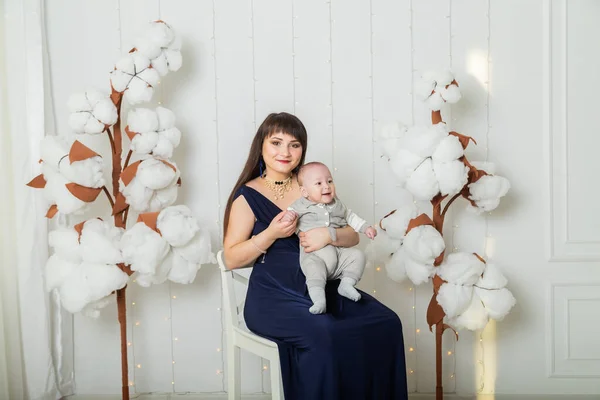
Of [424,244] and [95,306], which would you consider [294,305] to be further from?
[95,306]

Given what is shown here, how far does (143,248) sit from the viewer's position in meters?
2.40

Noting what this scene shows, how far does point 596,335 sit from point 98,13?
2.61 metres

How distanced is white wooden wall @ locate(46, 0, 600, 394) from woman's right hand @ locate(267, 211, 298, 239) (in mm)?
722

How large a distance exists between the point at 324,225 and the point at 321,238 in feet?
0.18

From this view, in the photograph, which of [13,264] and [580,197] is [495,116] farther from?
[13,264]

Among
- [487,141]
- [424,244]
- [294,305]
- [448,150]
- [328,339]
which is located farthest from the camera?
[487,141]

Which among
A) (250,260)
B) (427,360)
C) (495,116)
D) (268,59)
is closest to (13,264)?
(250,260)

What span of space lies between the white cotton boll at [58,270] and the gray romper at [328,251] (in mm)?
859

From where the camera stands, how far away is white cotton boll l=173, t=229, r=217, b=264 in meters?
2.50

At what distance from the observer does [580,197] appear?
2898 mm

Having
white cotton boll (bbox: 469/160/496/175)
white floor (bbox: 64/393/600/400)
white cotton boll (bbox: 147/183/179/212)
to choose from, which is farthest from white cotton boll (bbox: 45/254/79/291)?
white cotton boll (bbox: 469/160/496/175)

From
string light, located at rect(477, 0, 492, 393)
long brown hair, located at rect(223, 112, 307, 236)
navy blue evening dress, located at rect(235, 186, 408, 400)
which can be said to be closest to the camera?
navy blue evening dress, located at rect(235, 186, 408, 400)

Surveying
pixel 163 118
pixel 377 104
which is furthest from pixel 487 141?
pixel 163 118

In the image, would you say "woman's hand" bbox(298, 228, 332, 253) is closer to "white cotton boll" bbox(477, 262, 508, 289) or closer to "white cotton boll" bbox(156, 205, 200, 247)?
"white cotton boll" bbox(156, 205, 200, 247)
